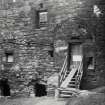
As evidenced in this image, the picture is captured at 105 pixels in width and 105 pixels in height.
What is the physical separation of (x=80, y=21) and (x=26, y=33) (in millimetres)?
3300

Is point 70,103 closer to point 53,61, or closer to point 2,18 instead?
point 53,61

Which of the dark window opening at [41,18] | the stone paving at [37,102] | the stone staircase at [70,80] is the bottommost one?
the stone paving at [37,102]

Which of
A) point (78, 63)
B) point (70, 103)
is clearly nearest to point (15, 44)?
point (78, 63)

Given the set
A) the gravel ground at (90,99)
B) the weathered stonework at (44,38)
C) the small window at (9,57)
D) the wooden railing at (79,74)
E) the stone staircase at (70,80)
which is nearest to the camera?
the gravel ground at (90,99)

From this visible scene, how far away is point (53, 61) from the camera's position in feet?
54.1

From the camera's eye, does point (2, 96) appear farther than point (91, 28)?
Yes

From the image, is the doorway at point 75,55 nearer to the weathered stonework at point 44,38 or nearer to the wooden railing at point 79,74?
the weathered stonework at point 44,38

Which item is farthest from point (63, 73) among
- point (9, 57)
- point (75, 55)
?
point (9, 57)

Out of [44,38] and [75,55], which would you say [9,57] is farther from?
[75,55]

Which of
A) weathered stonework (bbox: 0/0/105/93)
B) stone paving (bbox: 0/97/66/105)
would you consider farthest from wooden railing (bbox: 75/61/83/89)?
stone paving (bbox: 0/97/66/105)

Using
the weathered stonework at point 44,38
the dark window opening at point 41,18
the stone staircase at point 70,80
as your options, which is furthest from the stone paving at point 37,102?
the dark window opening at point 41,18

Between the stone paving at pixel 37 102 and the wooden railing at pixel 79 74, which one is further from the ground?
the wooden railing at pixel 79 74

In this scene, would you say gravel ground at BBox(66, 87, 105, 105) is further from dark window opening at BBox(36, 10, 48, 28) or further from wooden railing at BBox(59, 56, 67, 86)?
dark window opening at BBox(36, 10, 48, 28)

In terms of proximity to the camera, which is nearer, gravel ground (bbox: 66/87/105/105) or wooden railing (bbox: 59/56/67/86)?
gravel ground (bbox: 66/87/105/105)
